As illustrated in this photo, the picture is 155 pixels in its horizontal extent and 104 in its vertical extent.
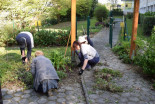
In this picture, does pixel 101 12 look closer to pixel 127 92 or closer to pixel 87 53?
pixel 87 53

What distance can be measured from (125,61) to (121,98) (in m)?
2.82

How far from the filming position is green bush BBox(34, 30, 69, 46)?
10.1m

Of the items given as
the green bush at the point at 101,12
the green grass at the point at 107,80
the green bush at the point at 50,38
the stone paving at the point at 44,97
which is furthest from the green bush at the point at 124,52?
the green bush at the point at 101,12

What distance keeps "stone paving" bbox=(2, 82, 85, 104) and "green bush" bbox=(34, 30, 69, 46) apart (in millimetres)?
5998

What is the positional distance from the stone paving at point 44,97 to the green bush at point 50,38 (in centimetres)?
600

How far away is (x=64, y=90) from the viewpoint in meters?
4.33

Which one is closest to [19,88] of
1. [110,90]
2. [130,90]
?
[110,90]

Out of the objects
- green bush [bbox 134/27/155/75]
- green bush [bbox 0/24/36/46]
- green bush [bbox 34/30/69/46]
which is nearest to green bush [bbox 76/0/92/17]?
green bush [bbox 0/24/36/46]

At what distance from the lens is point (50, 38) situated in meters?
10.2

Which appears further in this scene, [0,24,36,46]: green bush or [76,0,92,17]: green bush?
[76,0,92,17]: green bush

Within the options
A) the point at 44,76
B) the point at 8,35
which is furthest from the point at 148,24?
the point at 44,76

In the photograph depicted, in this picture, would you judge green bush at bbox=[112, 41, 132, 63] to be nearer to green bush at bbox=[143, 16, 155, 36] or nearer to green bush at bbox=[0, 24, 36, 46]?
green bush at bbox=[0, 24, 36, 46]

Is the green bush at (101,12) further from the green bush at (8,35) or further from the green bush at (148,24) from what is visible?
the green bush at (8,35)

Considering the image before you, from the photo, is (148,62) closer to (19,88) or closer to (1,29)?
(19,88)
